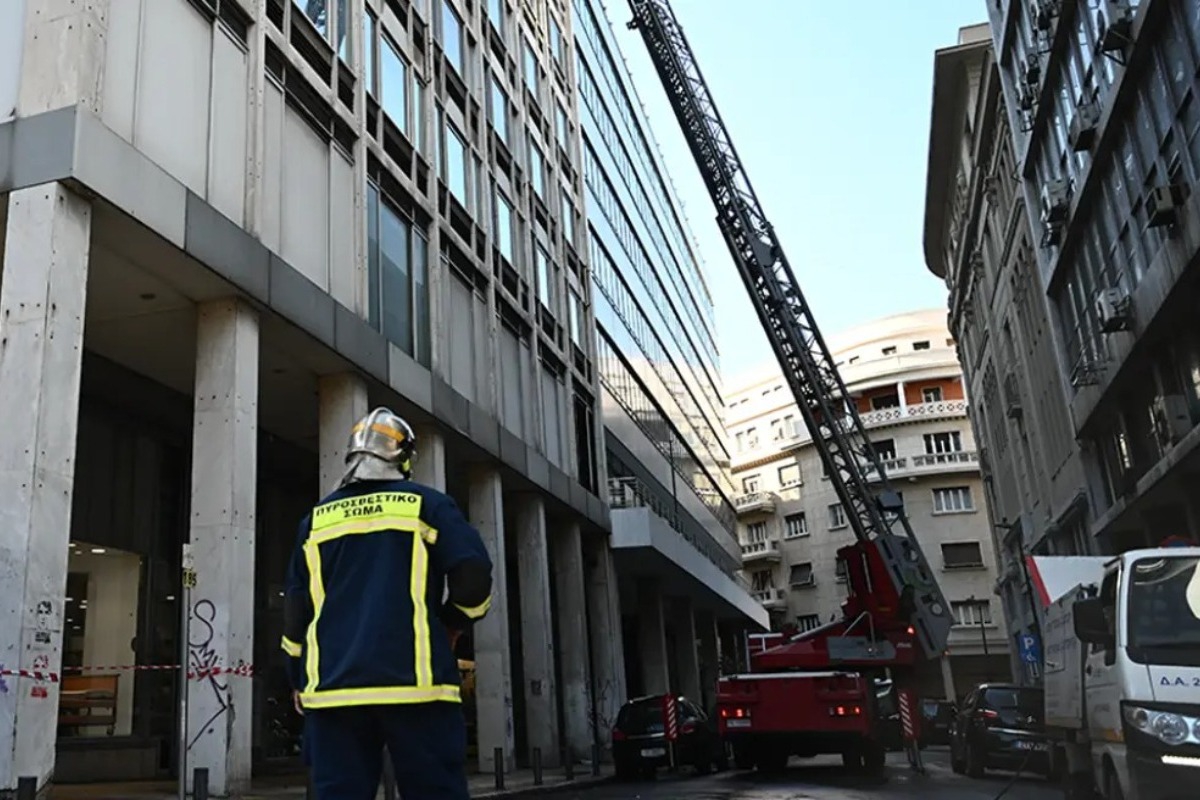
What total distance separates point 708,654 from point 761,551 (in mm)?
16479

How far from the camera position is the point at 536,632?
79.2ft

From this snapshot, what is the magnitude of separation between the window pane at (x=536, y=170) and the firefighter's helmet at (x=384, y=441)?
84.1ft

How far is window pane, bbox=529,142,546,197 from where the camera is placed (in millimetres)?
29627

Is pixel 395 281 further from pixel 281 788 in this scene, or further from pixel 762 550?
pixel 762 550

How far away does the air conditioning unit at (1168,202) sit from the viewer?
16.7 metres

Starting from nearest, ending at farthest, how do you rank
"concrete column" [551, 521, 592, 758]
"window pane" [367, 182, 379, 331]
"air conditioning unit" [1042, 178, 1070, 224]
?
"window pane" [367, 182, 379, 331] < "air conditioning unit" [1042, 178, 1070, 224] < "concrete column" [551, 521, 592, 758]

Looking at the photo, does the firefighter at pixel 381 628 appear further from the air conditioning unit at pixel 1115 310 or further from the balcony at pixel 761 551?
the balcony at pixel 761 551

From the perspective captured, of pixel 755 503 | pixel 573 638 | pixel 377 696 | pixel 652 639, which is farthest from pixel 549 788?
pixel 755 503

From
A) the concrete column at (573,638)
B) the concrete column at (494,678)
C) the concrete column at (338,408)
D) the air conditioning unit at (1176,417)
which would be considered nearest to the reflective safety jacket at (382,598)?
the concrete column at (338,408)

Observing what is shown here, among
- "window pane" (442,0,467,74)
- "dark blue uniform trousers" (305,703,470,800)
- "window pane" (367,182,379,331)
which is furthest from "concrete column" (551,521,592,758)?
"dark blue uniform trousers" (305,703,470,800)

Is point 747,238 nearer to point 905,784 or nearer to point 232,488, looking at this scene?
point 905,784

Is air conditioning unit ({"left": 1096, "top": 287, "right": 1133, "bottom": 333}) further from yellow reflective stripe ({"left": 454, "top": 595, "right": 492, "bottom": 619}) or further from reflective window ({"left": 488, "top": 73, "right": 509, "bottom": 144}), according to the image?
yellow reflective stripe ({"left": 454, "top": 595, "right": 492, "bottom": 619})

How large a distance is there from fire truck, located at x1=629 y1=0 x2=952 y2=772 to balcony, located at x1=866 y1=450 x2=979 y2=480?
37794mm

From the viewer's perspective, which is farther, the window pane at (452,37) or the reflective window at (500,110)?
the reflective window at (500,110)
